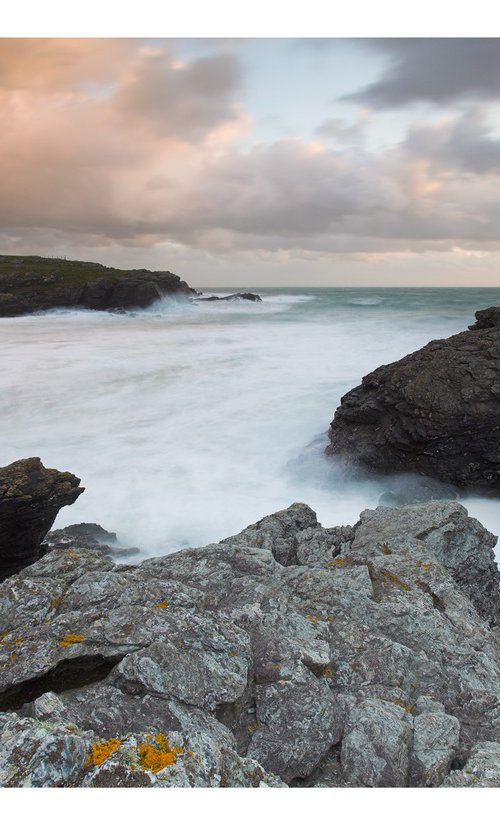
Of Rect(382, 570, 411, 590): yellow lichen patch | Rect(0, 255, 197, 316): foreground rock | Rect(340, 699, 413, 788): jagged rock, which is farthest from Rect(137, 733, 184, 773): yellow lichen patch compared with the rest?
Rect(0, 255, 197, 316): foreground rock

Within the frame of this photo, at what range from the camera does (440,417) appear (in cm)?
1328

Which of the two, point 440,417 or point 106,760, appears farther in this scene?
point 440,417

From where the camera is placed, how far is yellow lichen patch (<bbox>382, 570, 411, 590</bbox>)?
6.10 meters

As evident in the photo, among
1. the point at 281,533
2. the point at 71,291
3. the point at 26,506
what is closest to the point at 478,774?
the point at 281,533

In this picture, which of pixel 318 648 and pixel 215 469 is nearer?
pixel 318 648

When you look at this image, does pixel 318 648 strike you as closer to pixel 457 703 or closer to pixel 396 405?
pixel 457 703

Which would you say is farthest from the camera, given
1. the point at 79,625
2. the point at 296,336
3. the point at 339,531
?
the point at 296,336

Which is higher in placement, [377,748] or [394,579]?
[394,579]

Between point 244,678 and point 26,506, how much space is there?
22.5 feet

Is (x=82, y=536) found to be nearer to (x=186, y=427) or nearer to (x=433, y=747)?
(x=186, y=427)

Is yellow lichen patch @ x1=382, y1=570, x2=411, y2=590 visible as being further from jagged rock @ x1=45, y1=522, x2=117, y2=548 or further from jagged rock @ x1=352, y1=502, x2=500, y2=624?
jagged rock @ x1=45, y1=522, x2=117, y2=548

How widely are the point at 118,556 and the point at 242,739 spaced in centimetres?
729
